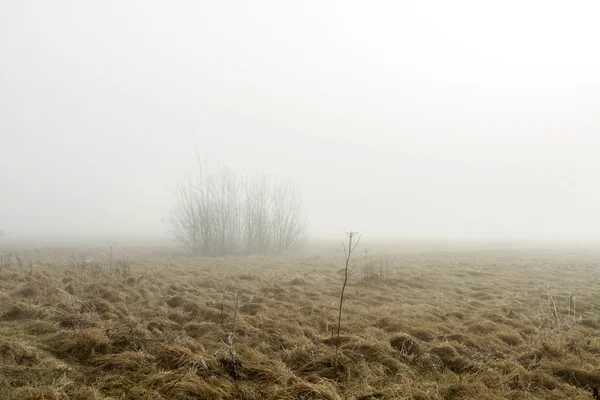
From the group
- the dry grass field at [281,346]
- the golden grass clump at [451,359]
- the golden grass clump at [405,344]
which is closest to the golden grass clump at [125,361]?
the dry grass field at [281,346]

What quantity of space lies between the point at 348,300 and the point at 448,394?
550cm

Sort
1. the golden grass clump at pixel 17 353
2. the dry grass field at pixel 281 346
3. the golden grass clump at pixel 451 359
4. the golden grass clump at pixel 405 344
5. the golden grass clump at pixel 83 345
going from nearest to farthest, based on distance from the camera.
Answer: the dry grass field at pixel 281 346 < the golden grass clump at pixel 17 353 < the golden grass clump at pixel 451 359 < the golden grass clump at pixel 83 345 < the golden grass clump at pixel 405 344

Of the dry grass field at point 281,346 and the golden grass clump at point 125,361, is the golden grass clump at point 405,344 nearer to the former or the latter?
the dry grass field at point 281,346

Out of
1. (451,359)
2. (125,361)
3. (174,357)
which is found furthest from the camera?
(451,359)

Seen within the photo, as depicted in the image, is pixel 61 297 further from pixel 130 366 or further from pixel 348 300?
pixel 348 300

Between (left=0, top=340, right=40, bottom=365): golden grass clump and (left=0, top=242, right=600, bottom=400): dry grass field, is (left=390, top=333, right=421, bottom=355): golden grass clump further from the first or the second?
(left=0, top=340, right=40, bottom=365): golden grass clump

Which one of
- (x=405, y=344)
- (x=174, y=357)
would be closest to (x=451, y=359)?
(x=405, y=344)

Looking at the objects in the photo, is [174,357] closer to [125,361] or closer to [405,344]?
[125,361]

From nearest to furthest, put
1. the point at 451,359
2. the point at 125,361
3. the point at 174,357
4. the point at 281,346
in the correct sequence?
the point at 125,361 → the point at 174,357 → the point at 451,359 → the point at 281,346

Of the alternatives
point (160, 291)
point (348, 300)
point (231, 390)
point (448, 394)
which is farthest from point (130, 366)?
point (348, 300)

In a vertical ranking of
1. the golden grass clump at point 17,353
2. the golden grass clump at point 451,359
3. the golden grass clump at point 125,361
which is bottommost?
the golden grass clump at point 451,359

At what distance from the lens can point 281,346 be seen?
18.6 ft

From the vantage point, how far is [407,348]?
5.59 metres

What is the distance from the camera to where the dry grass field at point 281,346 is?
408 centimetres
